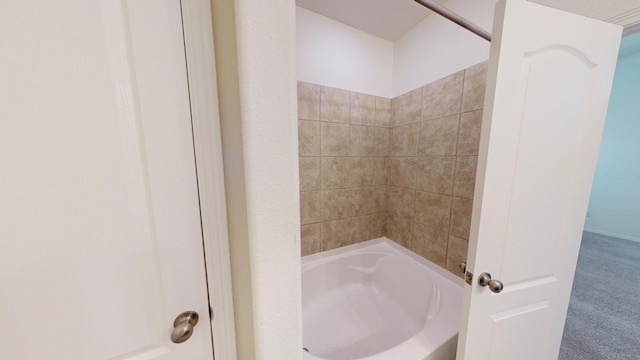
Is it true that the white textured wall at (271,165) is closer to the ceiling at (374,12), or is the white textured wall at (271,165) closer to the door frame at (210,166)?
the door frame at (210,166)

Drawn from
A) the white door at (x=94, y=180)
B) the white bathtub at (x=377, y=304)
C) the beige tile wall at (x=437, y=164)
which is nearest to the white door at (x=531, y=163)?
the white bathtub at (x=377, y=304)

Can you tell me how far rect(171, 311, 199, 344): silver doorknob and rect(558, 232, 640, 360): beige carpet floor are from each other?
2.13 metres

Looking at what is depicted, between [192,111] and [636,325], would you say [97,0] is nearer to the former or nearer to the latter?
[192,111]

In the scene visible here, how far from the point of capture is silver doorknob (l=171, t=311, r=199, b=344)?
0.49 meters

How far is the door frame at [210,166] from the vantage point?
44 centimetres

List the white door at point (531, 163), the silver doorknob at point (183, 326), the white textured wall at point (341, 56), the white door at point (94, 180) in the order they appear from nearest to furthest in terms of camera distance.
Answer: the white door at point (94, 180)
the silver doorknob at point (183, 326)
the white door at point (531, 163)
the white textured wall at point (341, 56)

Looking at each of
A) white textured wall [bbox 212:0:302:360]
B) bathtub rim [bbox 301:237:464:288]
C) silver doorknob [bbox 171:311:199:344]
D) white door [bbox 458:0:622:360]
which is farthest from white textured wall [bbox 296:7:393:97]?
silver doorknob [bbox 171:311:199:344]

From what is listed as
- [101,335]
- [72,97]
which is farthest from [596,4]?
[101,335]

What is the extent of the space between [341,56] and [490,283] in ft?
5.56

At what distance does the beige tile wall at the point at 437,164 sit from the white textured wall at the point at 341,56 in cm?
31

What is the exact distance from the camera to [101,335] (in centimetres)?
→ 44

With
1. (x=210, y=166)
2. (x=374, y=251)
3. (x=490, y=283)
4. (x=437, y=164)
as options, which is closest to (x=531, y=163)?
(x=490, y=283)

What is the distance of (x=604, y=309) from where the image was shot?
5.41 feet

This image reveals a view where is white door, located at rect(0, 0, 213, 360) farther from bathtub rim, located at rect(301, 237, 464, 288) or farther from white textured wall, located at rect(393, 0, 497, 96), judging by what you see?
white textured wall, located at rect(393, 0, 497, 96)
